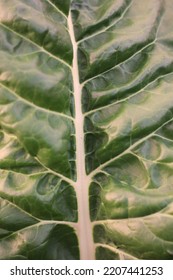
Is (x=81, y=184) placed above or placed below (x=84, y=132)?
below

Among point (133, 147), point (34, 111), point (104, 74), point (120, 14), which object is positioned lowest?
point (133, 147)

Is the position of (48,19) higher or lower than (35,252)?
higher

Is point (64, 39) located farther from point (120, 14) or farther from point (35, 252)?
point (35, 252)

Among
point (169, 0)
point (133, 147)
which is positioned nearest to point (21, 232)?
point (133, 147)
